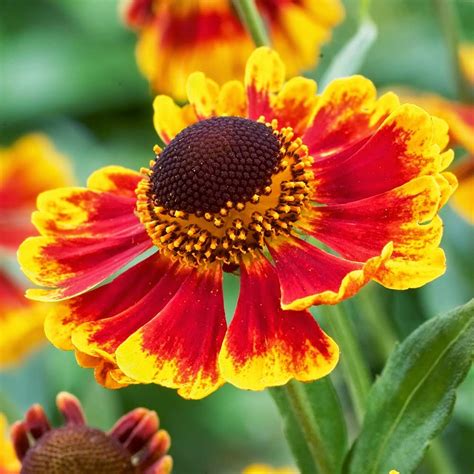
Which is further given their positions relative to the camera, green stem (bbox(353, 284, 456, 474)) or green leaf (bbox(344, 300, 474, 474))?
green stem (bbox(353, 284, 456, 474))

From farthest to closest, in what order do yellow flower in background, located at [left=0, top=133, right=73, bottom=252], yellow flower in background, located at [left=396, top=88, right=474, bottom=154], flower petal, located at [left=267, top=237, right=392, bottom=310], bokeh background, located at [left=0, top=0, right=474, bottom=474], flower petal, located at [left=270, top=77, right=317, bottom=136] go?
yellow flower in background, located at [left=0, top=133, right=73, bottom=252] → bokeh background, located at [left=0, top=0, right=474, bottom=474] → yellow flower in background, located at [left=396, top=88, right=474, bottom=154] → flower petal, located at [left=270, top=77, right=317, bottom=136] → flower petal, located at [left=267, top=237, right=392, bottom=310]

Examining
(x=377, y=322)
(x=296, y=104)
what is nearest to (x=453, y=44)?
(x=377, y=322)

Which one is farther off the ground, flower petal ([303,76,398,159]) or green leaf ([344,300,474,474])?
flower petal ([303,76,398,159])

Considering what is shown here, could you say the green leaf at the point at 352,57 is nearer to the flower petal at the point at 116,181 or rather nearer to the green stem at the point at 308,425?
the flower petal at the point at 116,181

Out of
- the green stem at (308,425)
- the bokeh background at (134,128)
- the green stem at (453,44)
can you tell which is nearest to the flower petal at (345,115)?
the green stem at (308,425)

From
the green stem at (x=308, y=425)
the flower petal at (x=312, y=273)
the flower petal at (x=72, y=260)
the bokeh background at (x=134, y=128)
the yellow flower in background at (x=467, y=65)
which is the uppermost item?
the flower petal at (x=72, y=260)

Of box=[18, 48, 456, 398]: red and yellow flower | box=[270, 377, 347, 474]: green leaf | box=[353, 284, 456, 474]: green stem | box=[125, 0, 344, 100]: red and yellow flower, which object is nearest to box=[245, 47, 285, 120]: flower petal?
box=[18, 48, 456, 398]: red and yellow flower

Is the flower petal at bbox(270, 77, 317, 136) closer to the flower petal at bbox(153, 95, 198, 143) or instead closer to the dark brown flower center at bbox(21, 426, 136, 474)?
the flower petal at bbox(153, 95, 198, 143)
